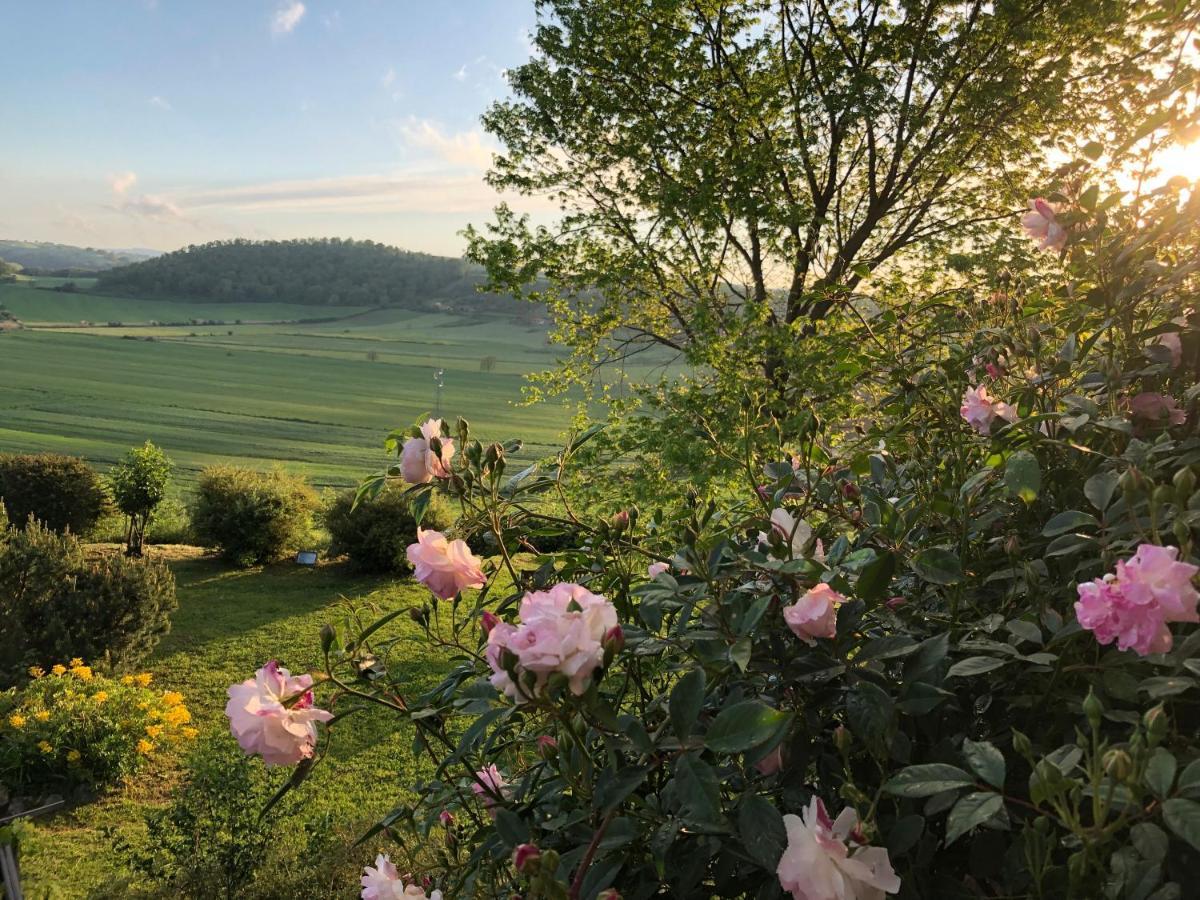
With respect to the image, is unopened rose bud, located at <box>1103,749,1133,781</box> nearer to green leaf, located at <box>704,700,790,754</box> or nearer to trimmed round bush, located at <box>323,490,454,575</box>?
green leaf, located at <box>704,700,790,754</box>

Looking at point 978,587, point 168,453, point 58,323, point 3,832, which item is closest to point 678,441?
point 3,832

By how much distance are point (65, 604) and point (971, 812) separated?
24.6 ft

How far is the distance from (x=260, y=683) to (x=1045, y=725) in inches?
33.2

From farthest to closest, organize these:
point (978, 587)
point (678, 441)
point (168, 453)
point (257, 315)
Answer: point (257, 315)
point (168, 453)
point (678, 441)
point (978, 587)

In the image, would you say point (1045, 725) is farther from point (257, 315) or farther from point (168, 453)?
point (257, 315)

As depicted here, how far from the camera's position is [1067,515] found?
830 millimetres

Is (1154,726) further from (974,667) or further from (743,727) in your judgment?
(743,727)

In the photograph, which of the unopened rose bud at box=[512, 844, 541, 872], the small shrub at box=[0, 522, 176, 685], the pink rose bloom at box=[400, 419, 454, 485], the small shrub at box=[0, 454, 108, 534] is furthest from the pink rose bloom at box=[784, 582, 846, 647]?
the small shrub at box=[0, 454, 108, 534]

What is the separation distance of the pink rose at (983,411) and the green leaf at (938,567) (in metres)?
0.36

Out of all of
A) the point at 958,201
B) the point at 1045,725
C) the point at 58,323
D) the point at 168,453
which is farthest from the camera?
the point at 58,323

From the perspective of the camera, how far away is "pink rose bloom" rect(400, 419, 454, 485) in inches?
40.3

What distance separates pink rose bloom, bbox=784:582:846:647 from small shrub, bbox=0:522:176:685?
23.7 ft

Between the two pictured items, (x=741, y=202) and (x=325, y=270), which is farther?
(x=325, y=270)

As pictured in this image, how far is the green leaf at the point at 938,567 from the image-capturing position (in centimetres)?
83
